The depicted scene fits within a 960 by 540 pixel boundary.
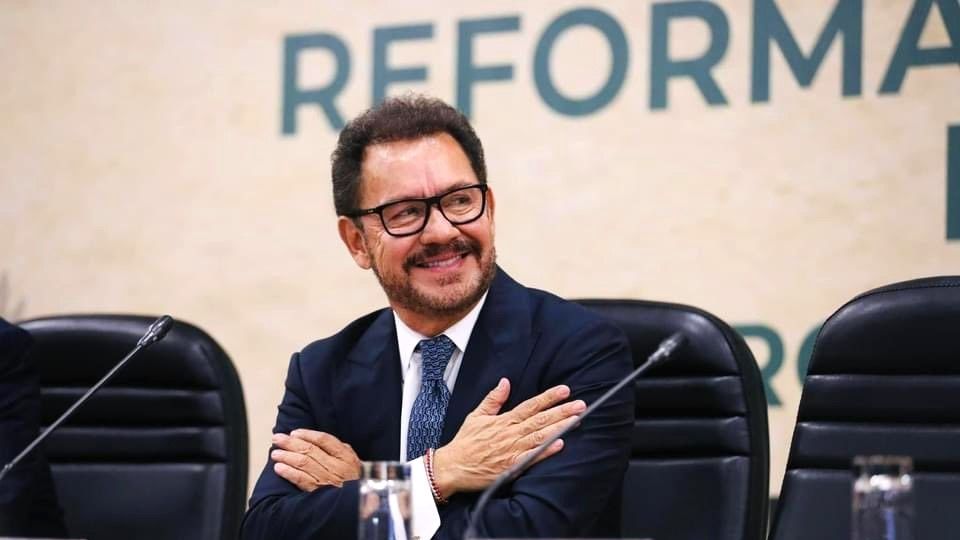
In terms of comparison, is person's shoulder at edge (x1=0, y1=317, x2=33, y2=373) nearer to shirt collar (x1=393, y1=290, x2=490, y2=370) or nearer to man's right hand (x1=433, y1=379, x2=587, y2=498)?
shirt collar (x1=393, y1=290, x2=490, y2=370)

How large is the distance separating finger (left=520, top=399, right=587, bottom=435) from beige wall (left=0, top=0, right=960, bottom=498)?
46.9 inches

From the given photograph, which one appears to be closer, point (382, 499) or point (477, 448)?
point (382, 499)

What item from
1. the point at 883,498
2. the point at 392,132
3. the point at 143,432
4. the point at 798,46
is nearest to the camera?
the point at 883,498

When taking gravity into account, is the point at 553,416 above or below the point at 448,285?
below

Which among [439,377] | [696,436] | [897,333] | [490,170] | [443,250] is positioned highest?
[490,170]

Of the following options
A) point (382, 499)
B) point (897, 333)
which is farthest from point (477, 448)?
point (897, 333)

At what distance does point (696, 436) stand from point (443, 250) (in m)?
0.59

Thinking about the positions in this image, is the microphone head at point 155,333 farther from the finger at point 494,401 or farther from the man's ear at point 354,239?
the finger at point 494,401

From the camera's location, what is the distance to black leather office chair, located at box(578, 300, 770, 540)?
8.64ft

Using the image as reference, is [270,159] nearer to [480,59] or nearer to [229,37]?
[229,37]

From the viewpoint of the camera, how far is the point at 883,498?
1.78 m

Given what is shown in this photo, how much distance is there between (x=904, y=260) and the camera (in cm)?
345

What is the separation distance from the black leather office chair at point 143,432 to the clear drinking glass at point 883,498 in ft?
5.23

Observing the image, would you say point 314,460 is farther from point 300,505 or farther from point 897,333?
point 897,333
